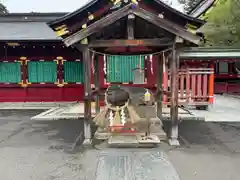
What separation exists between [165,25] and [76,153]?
332 cm

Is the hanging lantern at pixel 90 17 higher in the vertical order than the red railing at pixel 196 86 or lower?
higher

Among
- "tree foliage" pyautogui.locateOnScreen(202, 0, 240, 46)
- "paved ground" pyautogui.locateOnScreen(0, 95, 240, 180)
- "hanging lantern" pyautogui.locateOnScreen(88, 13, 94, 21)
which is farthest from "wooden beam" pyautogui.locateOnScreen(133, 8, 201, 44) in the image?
"tree foliage" pyautogui.locateOnScreen(202, 0, 240, 46)

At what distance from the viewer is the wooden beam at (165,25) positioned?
Result: 5302 millimetres

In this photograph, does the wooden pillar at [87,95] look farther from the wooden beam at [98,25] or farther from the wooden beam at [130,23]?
the wooden beam at [130,23]

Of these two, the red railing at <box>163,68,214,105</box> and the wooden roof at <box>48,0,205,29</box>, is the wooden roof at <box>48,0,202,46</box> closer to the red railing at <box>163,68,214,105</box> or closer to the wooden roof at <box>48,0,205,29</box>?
the wooden roof at <box>48,0,205,29</box>

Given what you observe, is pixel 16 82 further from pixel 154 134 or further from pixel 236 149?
pixel 236 149

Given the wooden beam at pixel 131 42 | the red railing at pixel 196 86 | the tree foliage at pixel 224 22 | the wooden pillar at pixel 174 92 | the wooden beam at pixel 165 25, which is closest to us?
the wooden beam at pixel 165 25

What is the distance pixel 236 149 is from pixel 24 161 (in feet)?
14.7

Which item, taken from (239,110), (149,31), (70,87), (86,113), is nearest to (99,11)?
(149,31)

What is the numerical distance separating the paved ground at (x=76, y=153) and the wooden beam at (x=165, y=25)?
2457 mm

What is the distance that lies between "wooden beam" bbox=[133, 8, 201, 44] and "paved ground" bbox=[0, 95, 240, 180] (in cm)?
246

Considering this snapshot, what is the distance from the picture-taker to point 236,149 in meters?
5.52

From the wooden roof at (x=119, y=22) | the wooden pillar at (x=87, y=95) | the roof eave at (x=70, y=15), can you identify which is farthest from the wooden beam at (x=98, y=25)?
the roof eave at (x=70, y=15)

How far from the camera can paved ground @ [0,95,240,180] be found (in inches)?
167
